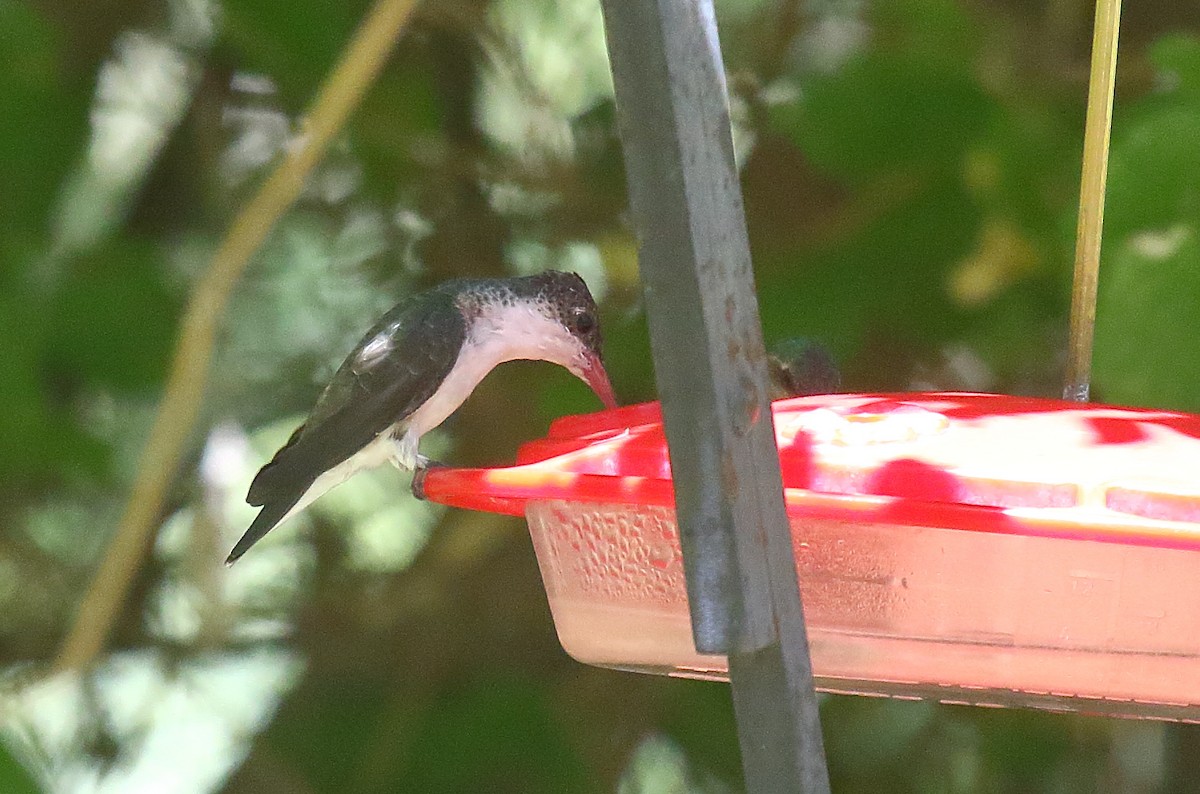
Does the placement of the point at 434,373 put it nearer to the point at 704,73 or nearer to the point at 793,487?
the point at 793,487

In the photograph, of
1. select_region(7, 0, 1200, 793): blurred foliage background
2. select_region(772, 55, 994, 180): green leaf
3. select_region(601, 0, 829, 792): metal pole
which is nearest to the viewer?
select_region(601, 0, 829, 792): metal pole

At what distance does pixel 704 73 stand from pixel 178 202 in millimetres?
2267

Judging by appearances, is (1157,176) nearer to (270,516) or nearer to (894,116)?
(894,116)

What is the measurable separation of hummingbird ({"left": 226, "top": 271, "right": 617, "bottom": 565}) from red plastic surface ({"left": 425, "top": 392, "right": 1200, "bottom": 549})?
611mm

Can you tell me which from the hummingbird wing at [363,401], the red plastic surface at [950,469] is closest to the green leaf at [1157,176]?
the red plastic surface at [950,469]

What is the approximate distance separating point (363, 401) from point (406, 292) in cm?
100

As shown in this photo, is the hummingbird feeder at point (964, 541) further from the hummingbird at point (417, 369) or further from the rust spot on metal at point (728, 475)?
the hummingbird at point (417, 369)

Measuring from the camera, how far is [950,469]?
0.98 meters

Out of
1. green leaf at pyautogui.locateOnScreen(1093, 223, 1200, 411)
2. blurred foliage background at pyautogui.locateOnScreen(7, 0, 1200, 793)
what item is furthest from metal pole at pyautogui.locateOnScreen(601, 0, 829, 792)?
blurred foliage background at pyautogui.locateOnScreen(7, 0, 1200, 793)

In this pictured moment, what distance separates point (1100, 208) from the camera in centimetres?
129

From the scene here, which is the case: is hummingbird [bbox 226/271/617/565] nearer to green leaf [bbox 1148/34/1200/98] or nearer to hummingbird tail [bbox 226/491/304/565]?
hummingbird tail [bbox 226/491/304/565]

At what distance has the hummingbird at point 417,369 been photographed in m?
1.85

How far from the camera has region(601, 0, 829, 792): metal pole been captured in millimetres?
735

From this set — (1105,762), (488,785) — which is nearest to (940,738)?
(1105,762)
